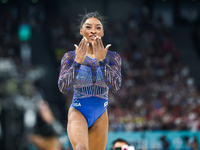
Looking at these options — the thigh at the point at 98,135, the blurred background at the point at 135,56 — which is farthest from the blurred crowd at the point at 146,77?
the thigh at the point at 98,135

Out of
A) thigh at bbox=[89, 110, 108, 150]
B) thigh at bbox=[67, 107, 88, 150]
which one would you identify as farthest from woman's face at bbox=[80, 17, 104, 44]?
thigh at bbox=[89, 110, 108, 150]

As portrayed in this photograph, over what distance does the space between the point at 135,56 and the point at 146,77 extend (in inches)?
55.9

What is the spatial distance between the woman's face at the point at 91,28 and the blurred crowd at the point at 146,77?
657 cm

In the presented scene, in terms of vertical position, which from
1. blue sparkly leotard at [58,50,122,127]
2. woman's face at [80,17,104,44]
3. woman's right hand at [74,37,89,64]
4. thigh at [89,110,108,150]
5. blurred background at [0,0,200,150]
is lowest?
thigh at [89,110,108,150]

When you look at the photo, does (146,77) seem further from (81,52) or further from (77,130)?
(77,130)

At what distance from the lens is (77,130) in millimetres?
3625

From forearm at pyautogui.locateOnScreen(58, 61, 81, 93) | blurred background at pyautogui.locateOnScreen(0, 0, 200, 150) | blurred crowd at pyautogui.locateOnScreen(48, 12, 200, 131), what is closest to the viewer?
forearm at pyautogui.locateOnScreen(58, 61, 81, 93)

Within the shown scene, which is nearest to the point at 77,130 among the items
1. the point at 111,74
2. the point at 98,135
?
the point at 98,135

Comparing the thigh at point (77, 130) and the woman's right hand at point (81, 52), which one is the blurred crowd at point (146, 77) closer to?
the thigh at point (77, 130)

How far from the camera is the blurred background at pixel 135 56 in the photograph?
33.0 ft

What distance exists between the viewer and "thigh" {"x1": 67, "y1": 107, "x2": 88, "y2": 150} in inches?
139

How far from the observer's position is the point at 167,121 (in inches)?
404

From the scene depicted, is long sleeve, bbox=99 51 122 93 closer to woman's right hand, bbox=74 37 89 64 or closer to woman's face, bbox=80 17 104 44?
woman's right hand, bbox=74 37 89 64

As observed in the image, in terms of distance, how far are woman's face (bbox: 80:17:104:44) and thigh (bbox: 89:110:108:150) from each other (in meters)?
1.12
